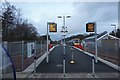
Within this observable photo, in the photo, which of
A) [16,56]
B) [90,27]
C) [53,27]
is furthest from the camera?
[16,56]

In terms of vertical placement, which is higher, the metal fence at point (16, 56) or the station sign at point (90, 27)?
the station sign at point (90, 27)

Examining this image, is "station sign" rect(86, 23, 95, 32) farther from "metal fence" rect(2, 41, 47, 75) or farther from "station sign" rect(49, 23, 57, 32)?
"metal fence" rect(2, 41, 47, 75)

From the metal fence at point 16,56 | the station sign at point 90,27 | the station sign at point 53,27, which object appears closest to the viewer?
the metal fence at point 16,56

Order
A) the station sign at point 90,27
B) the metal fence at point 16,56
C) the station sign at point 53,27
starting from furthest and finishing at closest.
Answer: the station sign at point 53,27 < the station sign at point 90,27 < the metal fence at point 16,56

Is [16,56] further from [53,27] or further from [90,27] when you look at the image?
[90,27]

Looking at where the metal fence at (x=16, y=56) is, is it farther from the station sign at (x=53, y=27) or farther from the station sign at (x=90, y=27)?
the station sign at (x=90, y=27)

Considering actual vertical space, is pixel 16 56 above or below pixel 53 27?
below

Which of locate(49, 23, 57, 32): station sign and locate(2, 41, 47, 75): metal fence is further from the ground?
locate(49, 23, 57, 32): station sign

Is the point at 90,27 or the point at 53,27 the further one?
the point at 53,27

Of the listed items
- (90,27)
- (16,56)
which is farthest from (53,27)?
(16,56)

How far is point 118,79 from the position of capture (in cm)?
1430

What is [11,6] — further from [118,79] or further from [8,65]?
[118,79]

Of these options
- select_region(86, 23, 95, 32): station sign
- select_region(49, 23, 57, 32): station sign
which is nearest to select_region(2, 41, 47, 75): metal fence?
select_region(49, 23, 57, 32): station sign

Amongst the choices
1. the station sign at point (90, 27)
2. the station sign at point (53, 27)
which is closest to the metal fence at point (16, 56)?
the station sign at point (53, 27)
